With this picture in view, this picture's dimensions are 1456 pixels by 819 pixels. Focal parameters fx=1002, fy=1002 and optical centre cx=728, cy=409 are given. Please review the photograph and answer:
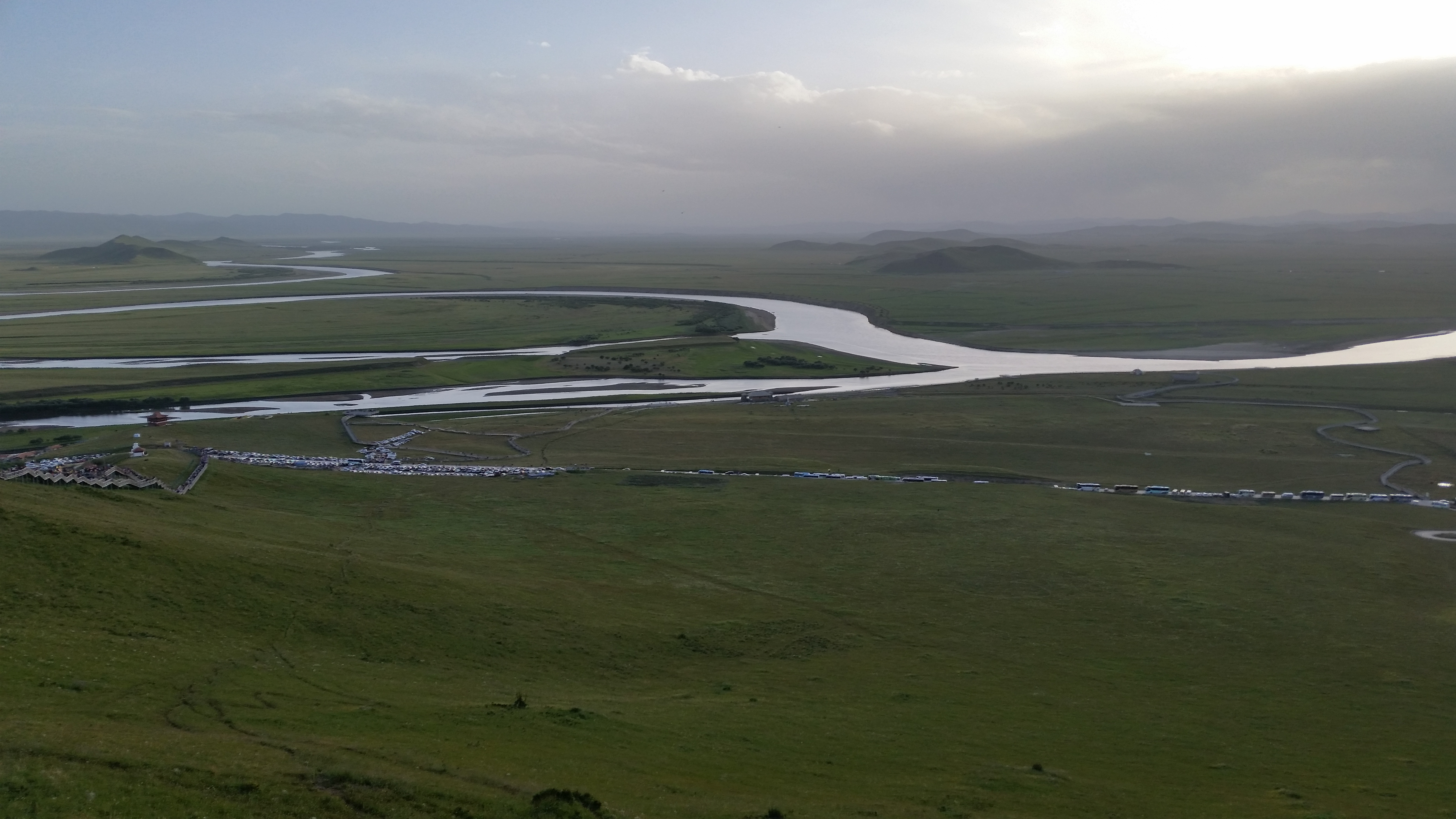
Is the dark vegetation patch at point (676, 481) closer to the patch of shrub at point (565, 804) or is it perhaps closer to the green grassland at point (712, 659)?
the green grassland at point (712, 659)

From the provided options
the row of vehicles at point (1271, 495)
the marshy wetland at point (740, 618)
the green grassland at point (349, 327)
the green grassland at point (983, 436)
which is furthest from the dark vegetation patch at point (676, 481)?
the green grassland at point (349, 327)

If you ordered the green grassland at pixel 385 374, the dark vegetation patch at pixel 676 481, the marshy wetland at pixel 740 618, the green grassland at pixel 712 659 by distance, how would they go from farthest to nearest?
the green grassland at pixel 385 374 < the dark vegetation patch at pixel 676 481 < the marshy wetland at pixel 740 618 < the green grassland at pixel 712 659

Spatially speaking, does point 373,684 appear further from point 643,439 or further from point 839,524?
point 643,439

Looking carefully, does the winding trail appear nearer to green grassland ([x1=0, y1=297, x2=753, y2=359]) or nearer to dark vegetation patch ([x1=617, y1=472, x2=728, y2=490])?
dark vegetation patch ([x1=617, y1=472, x2=728, y2=490])

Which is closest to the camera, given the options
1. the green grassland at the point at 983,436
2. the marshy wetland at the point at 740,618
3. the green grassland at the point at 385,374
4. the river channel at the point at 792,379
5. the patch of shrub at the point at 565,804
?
the patch of shrub at the point at 565,804

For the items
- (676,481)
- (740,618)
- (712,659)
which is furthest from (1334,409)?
(712,659)

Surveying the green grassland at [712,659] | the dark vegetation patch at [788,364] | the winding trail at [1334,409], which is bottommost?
the green grassland at [712,659]

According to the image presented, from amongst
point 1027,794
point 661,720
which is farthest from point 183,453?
point 1027,794
